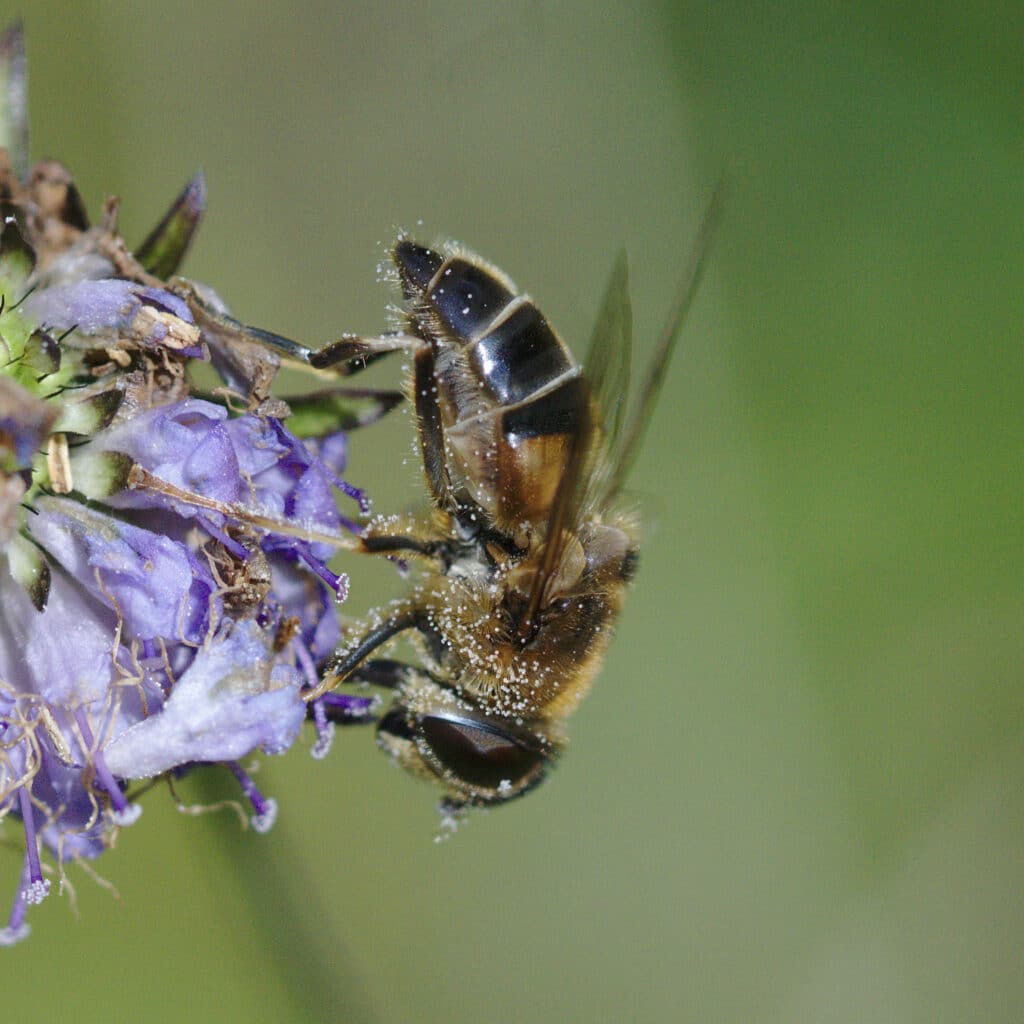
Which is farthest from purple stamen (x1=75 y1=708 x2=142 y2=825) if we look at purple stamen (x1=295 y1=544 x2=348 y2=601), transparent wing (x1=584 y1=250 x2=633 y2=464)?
transparent wing (x1=584 y1=250 x2=633 y2=464)

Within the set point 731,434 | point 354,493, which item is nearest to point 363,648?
point 354,493

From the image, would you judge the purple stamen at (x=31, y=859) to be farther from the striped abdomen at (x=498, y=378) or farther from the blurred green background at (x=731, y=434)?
the blurred green background at (x=731, y=434)

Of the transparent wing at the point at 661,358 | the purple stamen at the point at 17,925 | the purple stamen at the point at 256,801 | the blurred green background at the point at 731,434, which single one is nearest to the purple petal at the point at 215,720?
the purple stamen at the point at 256,801

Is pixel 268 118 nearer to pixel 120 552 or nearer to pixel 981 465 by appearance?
pixel 981 465

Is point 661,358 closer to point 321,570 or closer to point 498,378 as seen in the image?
point 498,378

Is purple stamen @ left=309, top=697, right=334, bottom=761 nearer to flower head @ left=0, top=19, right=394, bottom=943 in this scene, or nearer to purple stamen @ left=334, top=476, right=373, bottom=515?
flower head @ left=0, top=19, right=394, bottom=943
